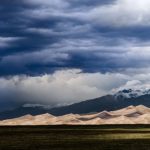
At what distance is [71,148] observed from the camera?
238 feet

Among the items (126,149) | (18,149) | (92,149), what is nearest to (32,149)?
(18,149)

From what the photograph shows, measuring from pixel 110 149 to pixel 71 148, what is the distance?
6270 mm

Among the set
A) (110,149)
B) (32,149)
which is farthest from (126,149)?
(32,149)

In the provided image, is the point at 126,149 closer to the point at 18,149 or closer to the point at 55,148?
the point at 55,148

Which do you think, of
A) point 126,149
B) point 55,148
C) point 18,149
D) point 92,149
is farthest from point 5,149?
point 126,149

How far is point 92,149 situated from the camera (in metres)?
71.0

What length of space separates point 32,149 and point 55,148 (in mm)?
4678

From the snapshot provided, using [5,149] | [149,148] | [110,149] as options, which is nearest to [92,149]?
[110,149]

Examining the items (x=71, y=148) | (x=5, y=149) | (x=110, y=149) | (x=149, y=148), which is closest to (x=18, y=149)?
(x=5, y=149)

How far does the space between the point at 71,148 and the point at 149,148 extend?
1193cm

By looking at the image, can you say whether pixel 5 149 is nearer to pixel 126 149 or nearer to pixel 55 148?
pixel 55 148

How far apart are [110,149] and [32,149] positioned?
1167 centimetres

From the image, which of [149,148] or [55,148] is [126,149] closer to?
→ [149,148]

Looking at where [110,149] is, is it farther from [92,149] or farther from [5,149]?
[5,149]
